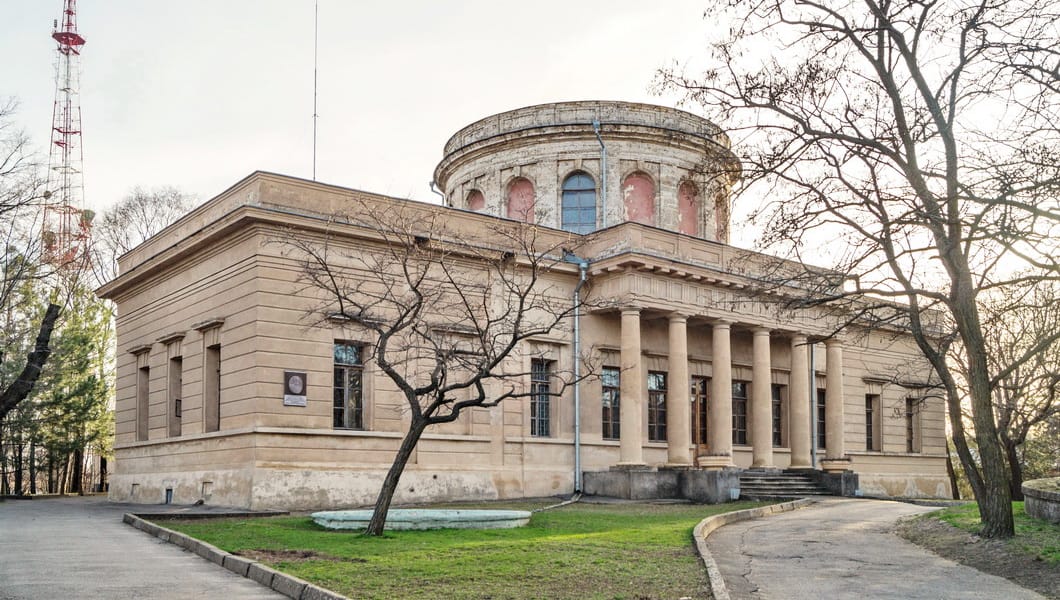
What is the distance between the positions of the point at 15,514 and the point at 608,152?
19.3 meters

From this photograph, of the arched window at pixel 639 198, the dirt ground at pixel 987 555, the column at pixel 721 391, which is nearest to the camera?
the dirt ground at pixel 987 555

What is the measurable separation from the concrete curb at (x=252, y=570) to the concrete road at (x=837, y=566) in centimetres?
420

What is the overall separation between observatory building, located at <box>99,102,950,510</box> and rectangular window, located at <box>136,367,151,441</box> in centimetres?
7

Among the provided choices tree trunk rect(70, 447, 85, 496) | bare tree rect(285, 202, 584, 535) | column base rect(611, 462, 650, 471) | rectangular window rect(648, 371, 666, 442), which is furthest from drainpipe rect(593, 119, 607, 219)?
tree trunk rect(70, 447, 85, 496)

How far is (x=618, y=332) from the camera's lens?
2786cm

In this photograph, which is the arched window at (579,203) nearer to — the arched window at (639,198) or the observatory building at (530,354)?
the observatory building at (530,354)

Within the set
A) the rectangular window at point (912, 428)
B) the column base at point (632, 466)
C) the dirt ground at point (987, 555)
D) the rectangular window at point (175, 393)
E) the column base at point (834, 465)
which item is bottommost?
the dirt ground at point (987, 555)

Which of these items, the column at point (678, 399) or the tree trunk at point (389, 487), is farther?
the column at point (678, 399)

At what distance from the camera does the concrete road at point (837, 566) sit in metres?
10.6

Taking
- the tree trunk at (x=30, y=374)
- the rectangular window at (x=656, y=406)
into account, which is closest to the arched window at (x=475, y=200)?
the rectangular window at (x=656, y=406)

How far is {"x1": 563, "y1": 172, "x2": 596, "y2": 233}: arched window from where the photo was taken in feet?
103

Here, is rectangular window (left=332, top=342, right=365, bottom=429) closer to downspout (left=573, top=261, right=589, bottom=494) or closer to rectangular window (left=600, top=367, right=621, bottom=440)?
downspout (left=573, top=261, right=589, bottom=494)

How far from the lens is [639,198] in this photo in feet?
104

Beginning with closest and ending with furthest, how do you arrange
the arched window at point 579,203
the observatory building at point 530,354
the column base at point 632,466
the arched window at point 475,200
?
1. the observatory building at point 530,354
2. the column base at point 632,466
3. the arched window at point 579,203
4. the arched window at point 475,200
